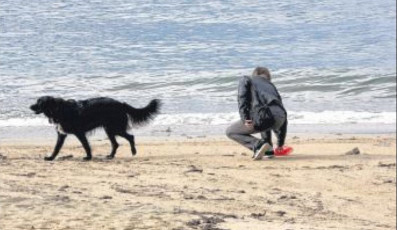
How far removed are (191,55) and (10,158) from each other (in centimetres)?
356

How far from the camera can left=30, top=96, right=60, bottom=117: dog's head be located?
8883 mm

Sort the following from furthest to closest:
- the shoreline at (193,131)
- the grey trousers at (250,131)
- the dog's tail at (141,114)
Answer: the shoreline at (193,131) < the dog's tail at (141,114) < the grey trousers at (250,131)

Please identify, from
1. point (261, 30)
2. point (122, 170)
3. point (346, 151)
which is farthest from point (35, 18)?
point (261, 30)

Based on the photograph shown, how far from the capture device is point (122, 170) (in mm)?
8445

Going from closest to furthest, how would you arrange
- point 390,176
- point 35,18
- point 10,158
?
point 35,18
point 390,176
point 10,158

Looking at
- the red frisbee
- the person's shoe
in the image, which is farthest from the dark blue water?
the person's shoe

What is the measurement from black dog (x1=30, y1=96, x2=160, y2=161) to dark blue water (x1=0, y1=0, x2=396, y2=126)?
7.9 inches

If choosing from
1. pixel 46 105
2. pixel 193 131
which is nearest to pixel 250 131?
pixel 46 105

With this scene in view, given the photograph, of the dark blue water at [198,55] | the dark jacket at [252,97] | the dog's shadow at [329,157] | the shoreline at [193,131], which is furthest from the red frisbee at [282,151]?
the shoreline at [193,131]

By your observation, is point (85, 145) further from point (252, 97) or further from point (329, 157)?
point (329, 157)

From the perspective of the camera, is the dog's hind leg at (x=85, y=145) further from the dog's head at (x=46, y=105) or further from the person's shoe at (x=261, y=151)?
the person's shoe at (x=261, y=151)

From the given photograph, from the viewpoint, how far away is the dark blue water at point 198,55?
223 inches

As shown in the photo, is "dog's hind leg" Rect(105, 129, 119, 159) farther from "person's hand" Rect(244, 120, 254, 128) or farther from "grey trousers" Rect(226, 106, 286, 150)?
"person's hand" Rect(244, 120, 254, 128)

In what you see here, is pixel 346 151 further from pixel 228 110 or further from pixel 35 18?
pixel 35 18
